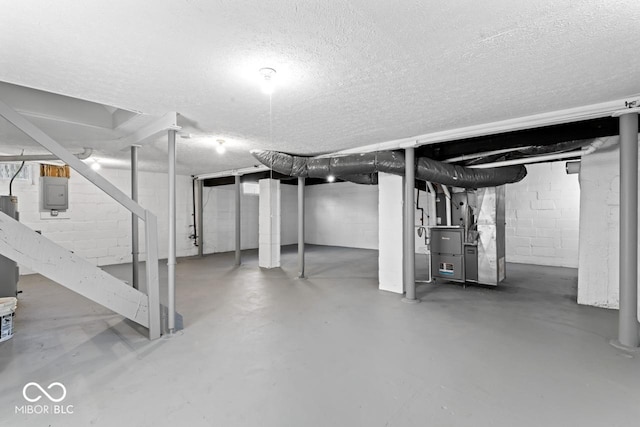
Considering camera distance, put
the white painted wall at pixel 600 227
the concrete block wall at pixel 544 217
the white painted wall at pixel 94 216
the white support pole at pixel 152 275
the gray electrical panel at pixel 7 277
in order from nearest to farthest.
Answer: the white support pole at pixel 152 275 < the gray electrical panel at pixel 7 277 < the white painted wall at pixel 600 227 < the white painted wall at pixel 94 216 < the concrete block wall at pixel 544 217

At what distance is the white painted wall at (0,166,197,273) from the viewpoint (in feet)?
17.2

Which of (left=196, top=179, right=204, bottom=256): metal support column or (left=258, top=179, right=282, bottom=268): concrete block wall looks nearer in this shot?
(left=258, top=179, right=282, bottom=268): concrete block wall

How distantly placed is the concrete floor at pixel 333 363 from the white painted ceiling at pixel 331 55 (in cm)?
202

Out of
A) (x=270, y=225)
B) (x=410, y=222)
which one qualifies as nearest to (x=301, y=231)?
(x=270, y=225)

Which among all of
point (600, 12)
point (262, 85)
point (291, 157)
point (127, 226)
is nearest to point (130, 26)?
point (262, 85)

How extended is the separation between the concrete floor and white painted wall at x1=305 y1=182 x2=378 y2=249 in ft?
16.7

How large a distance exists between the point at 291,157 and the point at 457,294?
2956 millimetres

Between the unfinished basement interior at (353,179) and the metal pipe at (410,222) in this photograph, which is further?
the metal pipe at (410,222)

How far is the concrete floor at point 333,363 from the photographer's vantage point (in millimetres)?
1638

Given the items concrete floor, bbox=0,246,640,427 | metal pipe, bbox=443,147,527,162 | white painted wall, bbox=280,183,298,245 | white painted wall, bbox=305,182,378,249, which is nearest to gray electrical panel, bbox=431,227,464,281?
concrete floor, bbox=0,246,640,427

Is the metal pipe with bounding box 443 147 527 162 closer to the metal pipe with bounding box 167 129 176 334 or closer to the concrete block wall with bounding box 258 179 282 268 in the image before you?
the concrete block wall with bounding box 258 179 282 268

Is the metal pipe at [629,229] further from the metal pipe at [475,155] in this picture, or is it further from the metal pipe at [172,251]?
the metal pipe at [172,251]

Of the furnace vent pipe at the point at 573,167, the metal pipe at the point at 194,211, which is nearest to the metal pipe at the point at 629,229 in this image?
the furnace vent pipe at the point at 573,167

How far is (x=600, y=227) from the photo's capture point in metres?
3.35
